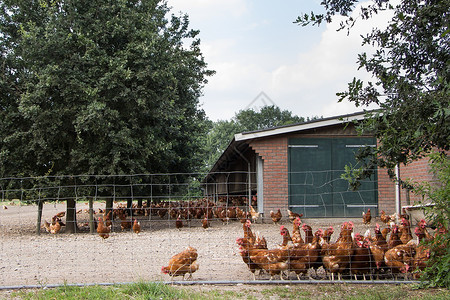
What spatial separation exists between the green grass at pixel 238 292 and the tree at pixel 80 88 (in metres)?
8.10

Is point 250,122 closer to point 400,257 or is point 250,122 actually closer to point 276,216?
point 276,216

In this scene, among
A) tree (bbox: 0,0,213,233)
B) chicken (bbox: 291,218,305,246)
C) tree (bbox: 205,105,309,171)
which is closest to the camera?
chicken (bbox: 291,218,305,246)

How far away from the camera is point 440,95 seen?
413 cm

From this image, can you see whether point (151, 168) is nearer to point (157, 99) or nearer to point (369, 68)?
point (157, 99)

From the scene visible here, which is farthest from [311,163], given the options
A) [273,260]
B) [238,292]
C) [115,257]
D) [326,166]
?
[238,292]

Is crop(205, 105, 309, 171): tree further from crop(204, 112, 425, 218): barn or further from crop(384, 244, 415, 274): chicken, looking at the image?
crop(384, 244, 415, 274): chicken

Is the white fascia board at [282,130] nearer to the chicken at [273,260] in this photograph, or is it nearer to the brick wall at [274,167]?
the brick wall at [274,167]

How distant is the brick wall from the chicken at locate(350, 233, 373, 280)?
288 inches

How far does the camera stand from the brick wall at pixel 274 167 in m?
13.7

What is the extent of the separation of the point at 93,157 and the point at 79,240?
2757 millimetres

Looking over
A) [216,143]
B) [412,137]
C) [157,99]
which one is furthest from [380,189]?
[216,143]

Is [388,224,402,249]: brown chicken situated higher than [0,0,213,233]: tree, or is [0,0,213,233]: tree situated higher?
[0,0,213,233]: tree

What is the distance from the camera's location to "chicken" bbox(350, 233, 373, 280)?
6238mm

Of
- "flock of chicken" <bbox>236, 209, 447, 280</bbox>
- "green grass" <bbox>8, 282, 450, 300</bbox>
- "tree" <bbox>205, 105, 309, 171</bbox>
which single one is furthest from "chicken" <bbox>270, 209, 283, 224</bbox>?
"tree" <bbox>205, 105, 309, 171</bbox>
